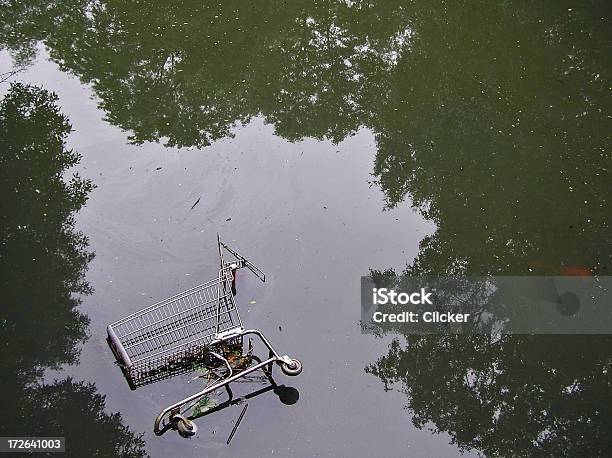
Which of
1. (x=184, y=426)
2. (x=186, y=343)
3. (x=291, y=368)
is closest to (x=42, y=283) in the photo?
(x=186, y=343)

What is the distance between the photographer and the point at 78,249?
19.5 feet

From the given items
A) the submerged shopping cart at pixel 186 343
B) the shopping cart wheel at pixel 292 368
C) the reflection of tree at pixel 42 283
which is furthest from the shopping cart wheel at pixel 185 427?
the shopping cart wheel at pixel 292 368

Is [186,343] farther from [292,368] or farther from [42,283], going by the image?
[42,283]

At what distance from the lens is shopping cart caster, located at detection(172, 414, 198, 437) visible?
15.1 ft

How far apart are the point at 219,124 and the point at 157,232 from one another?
186 centimetres

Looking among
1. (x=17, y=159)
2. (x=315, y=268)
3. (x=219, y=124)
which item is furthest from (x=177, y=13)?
(x=315, y=268)

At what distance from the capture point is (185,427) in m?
4.60

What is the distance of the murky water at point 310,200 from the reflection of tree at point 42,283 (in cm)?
2

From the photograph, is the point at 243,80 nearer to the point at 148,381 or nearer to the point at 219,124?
the point at 219,124

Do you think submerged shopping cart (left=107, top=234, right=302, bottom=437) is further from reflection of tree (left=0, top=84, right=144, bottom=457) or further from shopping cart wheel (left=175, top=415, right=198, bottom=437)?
reflection of tree (left=0, top=84, right=144, bottom=457)

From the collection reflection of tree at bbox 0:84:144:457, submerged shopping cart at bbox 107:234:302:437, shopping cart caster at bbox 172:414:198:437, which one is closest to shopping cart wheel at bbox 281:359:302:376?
submerged shopping cart at bbox 107:234:302:437

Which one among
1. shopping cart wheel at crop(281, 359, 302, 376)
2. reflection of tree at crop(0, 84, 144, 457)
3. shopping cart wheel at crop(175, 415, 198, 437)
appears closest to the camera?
shopping cart wheel at crop(175, 415, 198, 437)

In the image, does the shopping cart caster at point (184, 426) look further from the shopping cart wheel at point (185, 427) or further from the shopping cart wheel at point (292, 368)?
the shopping cart wheel at point (292, 368)

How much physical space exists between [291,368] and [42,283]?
2.51m
